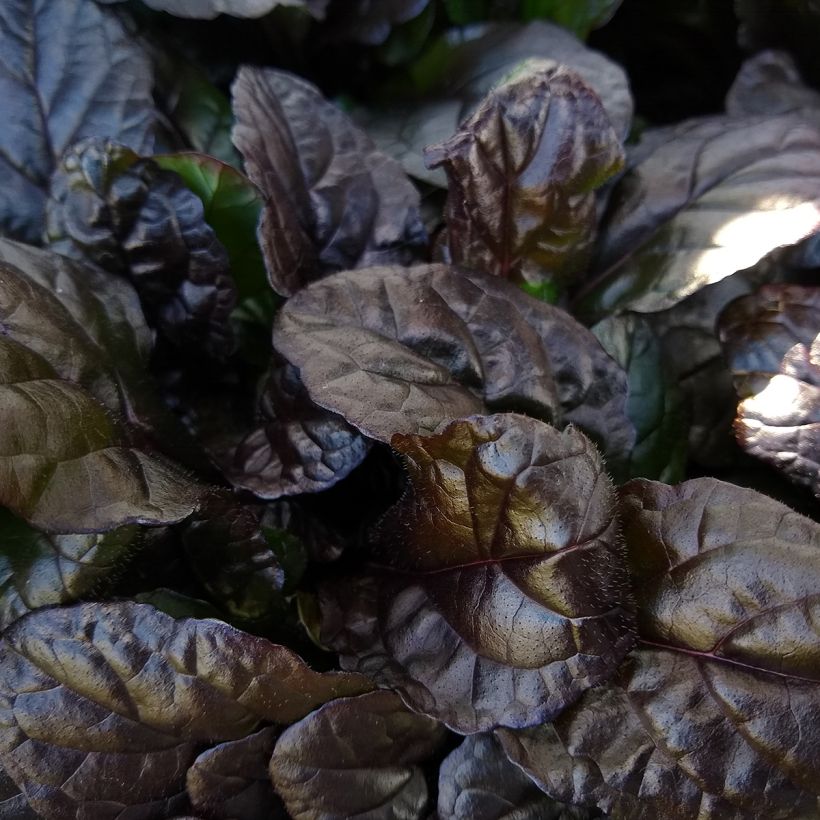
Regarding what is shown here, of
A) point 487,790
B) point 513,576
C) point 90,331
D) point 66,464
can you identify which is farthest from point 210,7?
point 487,790

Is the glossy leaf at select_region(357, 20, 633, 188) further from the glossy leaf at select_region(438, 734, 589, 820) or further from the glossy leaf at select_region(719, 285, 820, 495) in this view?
the glossy leaf at select_region(438, 734, 589, 820)

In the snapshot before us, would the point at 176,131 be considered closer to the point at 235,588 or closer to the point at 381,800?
the point at 235,588

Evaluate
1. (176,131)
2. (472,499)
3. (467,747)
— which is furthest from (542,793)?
(176,131)

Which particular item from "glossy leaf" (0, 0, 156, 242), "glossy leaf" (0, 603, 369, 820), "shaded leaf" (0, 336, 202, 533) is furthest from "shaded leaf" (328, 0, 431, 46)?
"glossy leaf" (0, 603, 369, 820)

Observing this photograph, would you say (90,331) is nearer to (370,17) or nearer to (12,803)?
(12,803)

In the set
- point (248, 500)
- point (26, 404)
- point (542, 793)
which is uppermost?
point (26, 404)

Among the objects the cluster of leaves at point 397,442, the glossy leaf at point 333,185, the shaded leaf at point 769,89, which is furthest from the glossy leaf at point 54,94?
the shaded leaf at point 769,89
